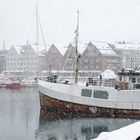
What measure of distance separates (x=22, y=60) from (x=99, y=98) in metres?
89.7

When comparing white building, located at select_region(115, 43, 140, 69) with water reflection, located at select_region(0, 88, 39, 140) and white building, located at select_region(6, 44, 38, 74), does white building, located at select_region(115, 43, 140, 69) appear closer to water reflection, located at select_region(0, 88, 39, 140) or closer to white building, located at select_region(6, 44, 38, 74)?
white building, located at select_region(6, 44, 38, 74)

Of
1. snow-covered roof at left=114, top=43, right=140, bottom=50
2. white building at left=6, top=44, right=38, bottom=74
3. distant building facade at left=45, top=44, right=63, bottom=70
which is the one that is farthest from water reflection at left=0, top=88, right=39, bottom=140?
white building at left=6, top=44, right=38, bottom=74

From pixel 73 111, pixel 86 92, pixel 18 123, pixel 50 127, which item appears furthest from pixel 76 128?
pixel 73 111

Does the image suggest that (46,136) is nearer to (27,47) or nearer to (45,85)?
(45,85)

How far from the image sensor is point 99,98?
1235 inches

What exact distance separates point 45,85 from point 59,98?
6.87 feet

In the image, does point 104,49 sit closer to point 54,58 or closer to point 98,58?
point 98,58

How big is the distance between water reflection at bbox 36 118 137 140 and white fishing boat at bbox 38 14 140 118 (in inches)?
56.7

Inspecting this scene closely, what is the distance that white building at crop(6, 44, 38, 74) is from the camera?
114 m

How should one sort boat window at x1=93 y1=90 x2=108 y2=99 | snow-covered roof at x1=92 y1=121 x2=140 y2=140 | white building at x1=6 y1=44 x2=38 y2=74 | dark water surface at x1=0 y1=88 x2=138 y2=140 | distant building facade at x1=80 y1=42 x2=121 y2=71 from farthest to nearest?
white building at x1=6 y1=44 x2=38 y2=74, distant building facade at x1=80 y1=42 x2=121 y2=71, boat window at x1=93 y1=90 x2=108 y2=99, dark water surface at x1=0 y1=88 x2=138 y2=140, snow-covered roof at x1=92 y1=121 x2=140 y2=140

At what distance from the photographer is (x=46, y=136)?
23391 millimetres

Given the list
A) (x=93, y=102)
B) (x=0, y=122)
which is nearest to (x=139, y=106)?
(x=93, y=102)

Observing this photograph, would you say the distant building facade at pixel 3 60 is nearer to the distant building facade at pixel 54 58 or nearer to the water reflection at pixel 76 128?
the distant building facade at pixel 54 58

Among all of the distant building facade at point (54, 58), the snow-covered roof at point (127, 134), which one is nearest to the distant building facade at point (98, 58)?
the distant building facade at point (54, 58)
